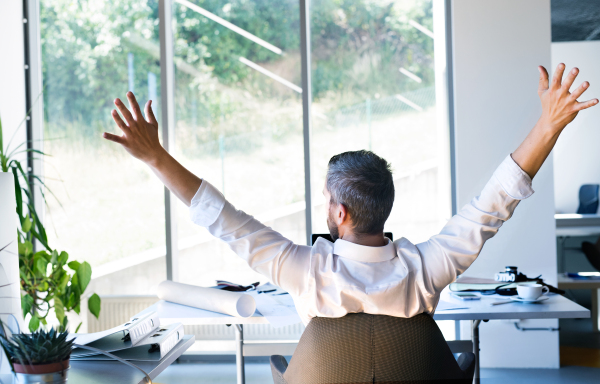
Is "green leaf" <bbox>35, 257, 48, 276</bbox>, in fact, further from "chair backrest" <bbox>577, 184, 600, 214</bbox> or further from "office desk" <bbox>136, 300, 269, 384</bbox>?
"chair backrest" <bbox>577, 184, 600, 214</bbox>

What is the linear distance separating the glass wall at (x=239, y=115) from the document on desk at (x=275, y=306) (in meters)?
1.62

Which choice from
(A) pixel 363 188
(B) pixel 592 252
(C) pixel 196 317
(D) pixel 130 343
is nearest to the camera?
(A) pixel 363 188

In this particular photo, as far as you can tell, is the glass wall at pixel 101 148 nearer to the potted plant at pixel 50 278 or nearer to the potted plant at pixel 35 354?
the potted plant at pixel 50 278

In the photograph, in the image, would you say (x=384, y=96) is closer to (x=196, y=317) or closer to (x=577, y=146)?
(x=577, y=146)

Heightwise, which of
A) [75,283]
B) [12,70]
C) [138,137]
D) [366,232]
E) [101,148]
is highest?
[12,70]

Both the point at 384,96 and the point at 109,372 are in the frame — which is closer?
the point at 109,372

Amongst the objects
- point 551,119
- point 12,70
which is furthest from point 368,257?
point 12,70

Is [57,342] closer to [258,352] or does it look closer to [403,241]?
[403,241]

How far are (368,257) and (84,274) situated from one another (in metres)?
3.19

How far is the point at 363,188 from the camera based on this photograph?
4.12ft

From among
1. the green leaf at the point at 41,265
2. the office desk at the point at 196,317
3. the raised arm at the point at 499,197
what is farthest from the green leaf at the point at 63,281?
the raised arm at the point at 499,197

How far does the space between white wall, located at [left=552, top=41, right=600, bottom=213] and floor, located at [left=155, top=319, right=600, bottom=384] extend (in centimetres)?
99

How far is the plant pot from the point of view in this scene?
104cm

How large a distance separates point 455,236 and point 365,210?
0.21 meters
